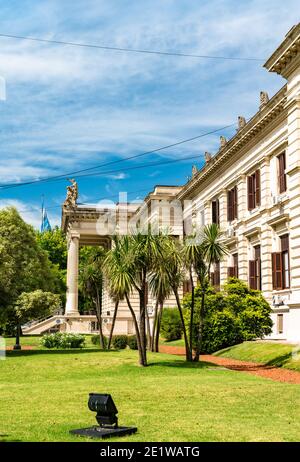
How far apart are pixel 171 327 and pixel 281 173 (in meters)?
17.5

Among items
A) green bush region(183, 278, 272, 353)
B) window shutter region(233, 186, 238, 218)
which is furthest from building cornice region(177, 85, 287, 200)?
green bush region(183, 278, 272, 353)

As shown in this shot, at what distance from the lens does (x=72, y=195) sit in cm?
7106

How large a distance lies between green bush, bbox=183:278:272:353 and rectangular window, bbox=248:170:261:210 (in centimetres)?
626

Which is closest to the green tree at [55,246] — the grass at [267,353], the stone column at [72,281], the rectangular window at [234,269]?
the stone column at [72,281]

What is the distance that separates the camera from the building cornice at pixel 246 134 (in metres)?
31.9

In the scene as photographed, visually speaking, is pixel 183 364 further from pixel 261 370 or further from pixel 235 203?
pixel 235 203

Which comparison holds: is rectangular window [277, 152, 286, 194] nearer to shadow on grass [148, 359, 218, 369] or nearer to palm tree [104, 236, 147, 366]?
shadow on grass [148, 359, 218, 369]

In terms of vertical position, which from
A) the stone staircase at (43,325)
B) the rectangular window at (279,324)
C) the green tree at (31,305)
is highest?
the green tree at (31,305)

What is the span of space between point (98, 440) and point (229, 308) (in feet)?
75.3

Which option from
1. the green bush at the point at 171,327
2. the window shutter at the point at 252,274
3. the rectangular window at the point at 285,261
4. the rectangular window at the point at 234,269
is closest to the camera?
the rectangular window at the point at 285,261

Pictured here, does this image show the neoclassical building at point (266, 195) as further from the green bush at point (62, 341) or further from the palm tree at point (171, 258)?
the green bush at point (62, 341)

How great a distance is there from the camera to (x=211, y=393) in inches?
633

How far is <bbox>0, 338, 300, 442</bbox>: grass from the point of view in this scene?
10.4m
